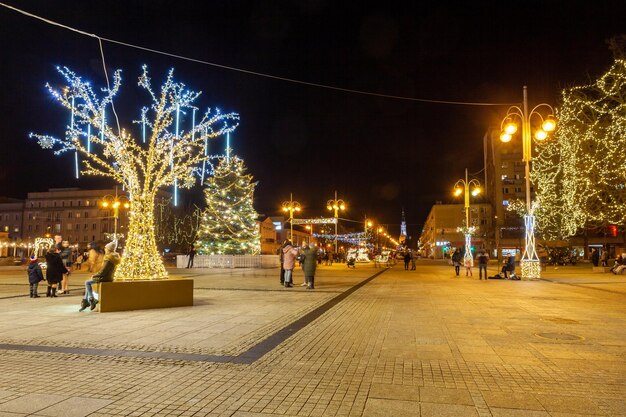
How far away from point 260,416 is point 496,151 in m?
95.5

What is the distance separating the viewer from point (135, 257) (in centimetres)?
1206

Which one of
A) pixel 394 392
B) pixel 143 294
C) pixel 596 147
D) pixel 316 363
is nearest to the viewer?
pixel 394 392

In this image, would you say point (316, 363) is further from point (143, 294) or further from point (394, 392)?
point (143, 294)

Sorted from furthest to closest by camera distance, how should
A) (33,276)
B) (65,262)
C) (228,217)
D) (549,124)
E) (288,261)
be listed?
(228,217) → (549,124) → (288,261) → (65,262) → (33,276)

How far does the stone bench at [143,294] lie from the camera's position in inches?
425

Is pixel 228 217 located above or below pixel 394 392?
above

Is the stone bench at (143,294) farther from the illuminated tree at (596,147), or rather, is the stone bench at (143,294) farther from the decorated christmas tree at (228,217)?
the decorated christmas tree at (228,217)

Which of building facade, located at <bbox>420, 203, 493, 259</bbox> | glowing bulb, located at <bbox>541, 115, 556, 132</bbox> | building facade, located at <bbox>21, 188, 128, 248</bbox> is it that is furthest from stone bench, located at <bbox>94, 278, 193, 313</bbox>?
building facade, located at <bbox>420, 203, 493, 259</bbox>

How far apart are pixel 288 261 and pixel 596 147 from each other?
18525 millimetres

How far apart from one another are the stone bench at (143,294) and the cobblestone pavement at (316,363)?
480 millimetres

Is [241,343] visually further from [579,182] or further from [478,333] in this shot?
[579,182]

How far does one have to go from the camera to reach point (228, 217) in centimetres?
3809

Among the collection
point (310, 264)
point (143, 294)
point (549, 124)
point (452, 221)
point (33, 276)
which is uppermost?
point (452, 221)

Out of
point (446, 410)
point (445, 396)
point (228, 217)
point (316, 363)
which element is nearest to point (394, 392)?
point (445, 396)
